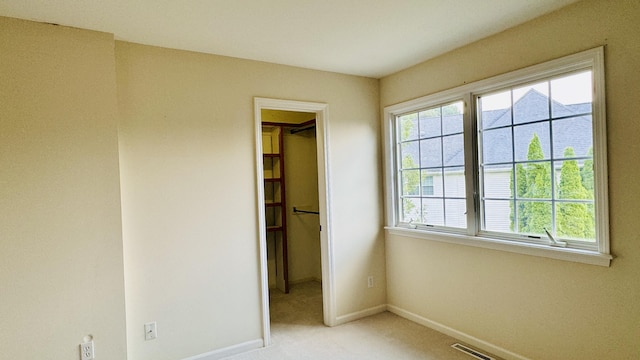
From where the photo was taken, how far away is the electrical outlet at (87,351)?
2.23m

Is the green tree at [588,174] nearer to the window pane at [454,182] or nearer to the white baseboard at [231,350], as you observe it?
the window pane at [454,182]

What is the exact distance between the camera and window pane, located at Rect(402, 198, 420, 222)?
347 centimetres

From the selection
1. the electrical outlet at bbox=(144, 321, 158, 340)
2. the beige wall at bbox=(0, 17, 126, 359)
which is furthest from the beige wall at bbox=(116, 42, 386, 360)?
the beige wall at bbox=(0, 17, 126, 359)

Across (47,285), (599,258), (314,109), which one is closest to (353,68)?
(314,109)

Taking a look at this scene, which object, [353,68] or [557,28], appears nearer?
[557,28]

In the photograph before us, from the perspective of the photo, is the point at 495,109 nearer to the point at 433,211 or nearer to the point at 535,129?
the point at 535,129

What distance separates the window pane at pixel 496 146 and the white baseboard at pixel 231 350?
8.00 feet

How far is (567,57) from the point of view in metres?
2.21

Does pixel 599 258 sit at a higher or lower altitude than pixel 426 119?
lower

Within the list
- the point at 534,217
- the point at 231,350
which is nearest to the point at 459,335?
the point at 534,217

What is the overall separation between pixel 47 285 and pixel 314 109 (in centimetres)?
242

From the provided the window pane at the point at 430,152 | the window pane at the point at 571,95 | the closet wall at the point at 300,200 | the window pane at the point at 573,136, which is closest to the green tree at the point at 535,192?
the window pane at the point at 573,136

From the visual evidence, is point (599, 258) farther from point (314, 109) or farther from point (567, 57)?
point (314, 109)

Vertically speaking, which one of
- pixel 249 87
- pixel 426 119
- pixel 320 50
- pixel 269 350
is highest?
pixel 320 50
